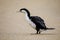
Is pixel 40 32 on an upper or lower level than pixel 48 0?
lower

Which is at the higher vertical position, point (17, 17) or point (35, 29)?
point (17, 17)

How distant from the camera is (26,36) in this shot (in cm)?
250

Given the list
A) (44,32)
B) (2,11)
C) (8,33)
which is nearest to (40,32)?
(44,32)

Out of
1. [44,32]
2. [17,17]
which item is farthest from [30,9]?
[44,32]

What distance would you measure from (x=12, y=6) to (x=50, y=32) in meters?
0.64

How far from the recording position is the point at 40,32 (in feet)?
8.20

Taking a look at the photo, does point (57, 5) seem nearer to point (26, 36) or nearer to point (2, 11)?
point (26, 36)

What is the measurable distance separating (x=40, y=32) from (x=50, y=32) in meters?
0.14

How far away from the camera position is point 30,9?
2.56 m

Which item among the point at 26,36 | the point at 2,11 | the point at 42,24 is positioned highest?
the point at 2,11

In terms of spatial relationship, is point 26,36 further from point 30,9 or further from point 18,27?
point 30,9

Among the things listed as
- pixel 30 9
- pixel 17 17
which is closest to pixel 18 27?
pixel 17 17

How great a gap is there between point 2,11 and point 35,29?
1.73ft

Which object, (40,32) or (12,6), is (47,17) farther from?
(12,6)
